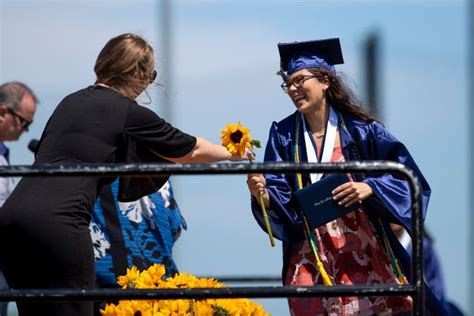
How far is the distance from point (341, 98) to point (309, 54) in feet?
0.80

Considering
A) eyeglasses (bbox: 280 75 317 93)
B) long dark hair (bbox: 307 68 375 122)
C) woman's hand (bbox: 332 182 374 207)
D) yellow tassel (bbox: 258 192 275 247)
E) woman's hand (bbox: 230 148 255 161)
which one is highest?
eyeglasses (bbox: 280 75 317 93)

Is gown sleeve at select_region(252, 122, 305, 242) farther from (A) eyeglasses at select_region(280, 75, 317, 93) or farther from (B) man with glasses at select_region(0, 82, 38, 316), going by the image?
(B) man with glasses at select_region(0, 82, 38, 316)

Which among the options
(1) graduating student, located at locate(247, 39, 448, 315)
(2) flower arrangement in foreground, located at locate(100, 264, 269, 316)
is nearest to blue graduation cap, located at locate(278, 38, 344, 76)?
(1) graduating student, located at locate(247, 39, 448, 315)

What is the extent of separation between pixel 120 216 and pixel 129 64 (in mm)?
1212

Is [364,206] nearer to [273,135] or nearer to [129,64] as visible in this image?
[273,135]

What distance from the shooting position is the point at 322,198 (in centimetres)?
584

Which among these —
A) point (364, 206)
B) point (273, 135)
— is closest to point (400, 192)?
point (364, 206)

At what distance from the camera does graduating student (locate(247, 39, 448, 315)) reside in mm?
5941

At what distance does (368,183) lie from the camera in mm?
5871

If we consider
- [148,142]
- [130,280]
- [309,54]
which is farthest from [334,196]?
[130,280]

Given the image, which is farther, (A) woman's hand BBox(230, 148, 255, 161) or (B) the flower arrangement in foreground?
(A) woman's hand BBox(230, 148, 255, 161)

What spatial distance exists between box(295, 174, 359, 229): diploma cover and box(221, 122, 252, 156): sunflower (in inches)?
13.3

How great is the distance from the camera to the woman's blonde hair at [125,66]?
5.75 m

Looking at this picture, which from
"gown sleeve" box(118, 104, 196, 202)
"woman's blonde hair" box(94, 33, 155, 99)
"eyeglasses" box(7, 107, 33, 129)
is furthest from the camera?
"eyeglasses" box(7, 107, 33, 129)
